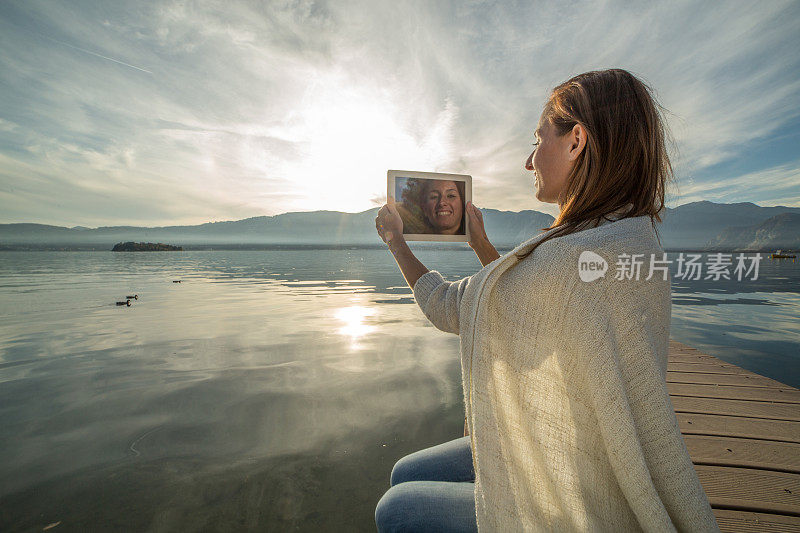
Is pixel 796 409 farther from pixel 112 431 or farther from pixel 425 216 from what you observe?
pixel 112 431

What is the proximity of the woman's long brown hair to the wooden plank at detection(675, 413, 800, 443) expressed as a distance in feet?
9.58

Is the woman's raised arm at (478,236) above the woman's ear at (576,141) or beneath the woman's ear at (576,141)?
beneath

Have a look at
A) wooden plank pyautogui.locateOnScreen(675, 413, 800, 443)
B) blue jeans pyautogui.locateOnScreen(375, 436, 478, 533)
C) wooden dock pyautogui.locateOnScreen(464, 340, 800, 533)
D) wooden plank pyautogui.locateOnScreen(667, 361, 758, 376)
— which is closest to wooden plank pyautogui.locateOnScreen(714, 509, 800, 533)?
wooden dock pyautogui.locateOnScreen(464, 340, 800, 533)

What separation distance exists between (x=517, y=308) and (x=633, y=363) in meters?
0.33

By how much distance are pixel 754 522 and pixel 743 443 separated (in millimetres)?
1078

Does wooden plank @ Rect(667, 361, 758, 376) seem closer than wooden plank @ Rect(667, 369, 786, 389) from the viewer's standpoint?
No

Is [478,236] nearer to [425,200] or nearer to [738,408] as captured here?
[425,200]

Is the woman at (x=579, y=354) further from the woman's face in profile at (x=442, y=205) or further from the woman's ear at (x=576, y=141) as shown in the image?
the woman's face in profile at (x=442, y=205)

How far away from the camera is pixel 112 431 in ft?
13.4

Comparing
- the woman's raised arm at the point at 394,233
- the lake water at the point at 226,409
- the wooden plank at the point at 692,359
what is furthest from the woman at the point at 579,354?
the wooden plank at the point at 692,359

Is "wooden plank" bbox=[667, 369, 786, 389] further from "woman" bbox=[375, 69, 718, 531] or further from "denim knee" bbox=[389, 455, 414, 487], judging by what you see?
"woman" bbox=[375, 69, 718, 531]

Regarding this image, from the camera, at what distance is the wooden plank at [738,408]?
133 inches

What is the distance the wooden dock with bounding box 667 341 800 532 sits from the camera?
7.14ft

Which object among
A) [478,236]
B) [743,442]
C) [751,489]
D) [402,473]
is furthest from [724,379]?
[402,473]
